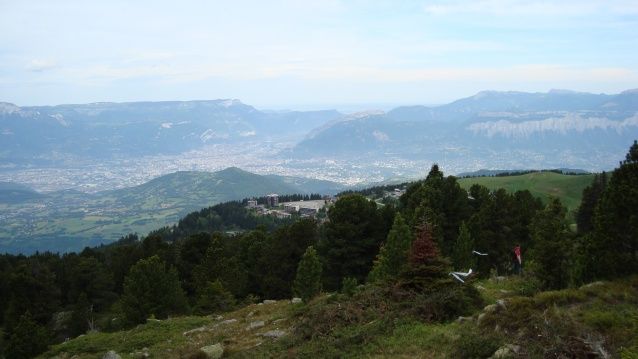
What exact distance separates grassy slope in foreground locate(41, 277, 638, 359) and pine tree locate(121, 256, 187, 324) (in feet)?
41.2

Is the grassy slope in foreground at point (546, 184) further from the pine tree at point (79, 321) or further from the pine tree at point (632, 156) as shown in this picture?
the pine tree at point (79, 321)

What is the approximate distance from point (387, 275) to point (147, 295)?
20.9m

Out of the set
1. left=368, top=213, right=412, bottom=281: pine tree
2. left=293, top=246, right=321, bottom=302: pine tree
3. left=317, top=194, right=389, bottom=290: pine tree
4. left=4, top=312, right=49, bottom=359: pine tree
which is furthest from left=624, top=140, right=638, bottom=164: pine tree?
left=4, top=312, right=49, bottom=359: pine tree

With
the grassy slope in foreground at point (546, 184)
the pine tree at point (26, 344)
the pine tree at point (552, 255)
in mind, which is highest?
the pine tree at point (552, 255)

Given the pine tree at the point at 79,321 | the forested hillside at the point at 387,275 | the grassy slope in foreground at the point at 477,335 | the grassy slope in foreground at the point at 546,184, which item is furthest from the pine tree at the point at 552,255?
the grassy slope in foreground at the point at 546,184

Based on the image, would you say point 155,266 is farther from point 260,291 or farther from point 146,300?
point 260,291

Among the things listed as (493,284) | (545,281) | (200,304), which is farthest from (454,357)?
(200,304)

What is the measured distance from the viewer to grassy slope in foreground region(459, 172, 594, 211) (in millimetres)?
140262

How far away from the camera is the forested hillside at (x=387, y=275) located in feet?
62.1

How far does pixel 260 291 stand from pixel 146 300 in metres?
13.3

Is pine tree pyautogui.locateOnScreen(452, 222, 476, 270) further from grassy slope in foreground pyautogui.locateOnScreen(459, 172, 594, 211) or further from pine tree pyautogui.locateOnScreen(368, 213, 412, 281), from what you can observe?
grassy slope in foreground pyautogui.locateOnScreen(459, 172, 594, 211)

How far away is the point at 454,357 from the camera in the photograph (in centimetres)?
1554

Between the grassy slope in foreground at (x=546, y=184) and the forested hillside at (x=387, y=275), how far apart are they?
78026 mm

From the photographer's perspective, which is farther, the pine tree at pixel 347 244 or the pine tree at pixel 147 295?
the pine tree at pixel 347 244
